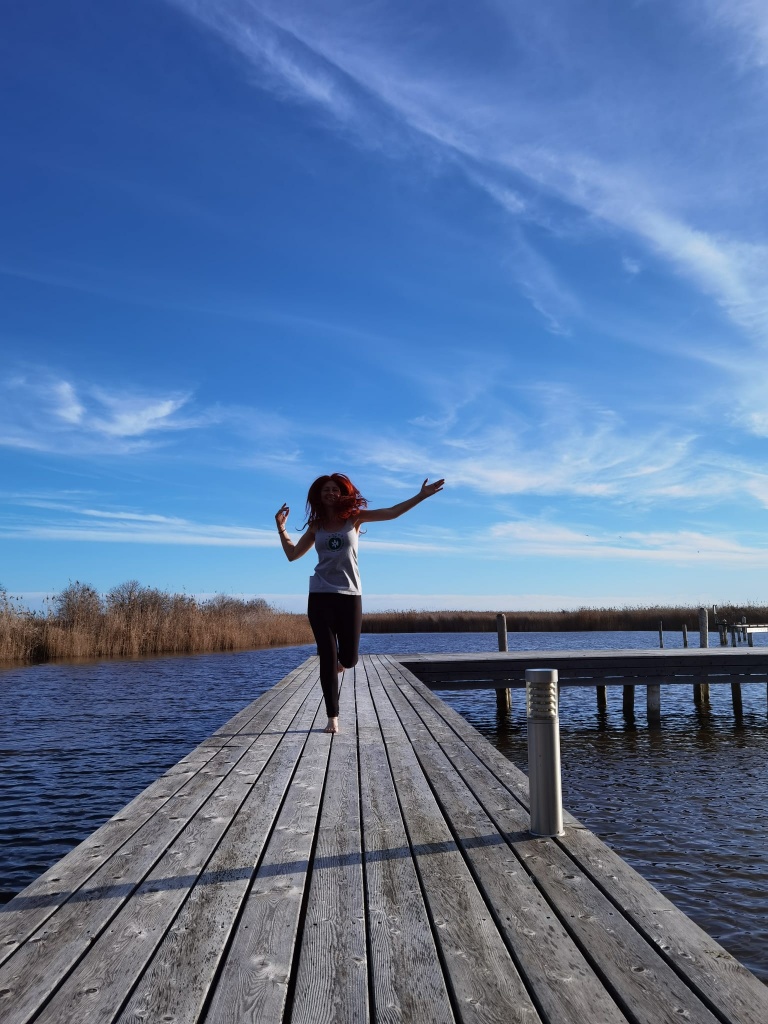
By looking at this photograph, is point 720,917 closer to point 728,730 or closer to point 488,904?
point 488,904

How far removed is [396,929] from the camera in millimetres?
2236

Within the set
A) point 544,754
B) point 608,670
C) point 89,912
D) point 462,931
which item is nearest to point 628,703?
point 608,670

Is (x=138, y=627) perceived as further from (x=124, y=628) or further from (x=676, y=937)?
(x=676, y=937)

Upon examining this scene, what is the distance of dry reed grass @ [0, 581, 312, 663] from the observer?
23281mm

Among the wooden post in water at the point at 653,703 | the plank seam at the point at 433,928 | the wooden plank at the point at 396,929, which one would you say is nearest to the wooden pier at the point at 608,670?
the wooden post in water at the point at 653,703

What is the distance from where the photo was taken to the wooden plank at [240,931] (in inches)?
71.8

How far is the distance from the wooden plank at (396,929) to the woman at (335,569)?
156 centimetres

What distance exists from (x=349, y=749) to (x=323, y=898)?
2739 millimetres

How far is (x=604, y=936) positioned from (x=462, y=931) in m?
0.39

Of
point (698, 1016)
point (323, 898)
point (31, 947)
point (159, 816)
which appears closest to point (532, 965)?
point (698, 1016)

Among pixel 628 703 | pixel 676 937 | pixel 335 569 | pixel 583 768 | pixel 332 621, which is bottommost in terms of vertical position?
pixel 583 768

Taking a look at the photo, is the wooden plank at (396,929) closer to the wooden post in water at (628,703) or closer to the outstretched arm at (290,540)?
the outstretched arm at (290,540)

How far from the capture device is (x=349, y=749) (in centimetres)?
521

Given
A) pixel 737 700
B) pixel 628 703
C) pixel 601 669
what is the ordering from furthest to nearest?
pixel 737 700, pixel 628 703, pixel 601 669
